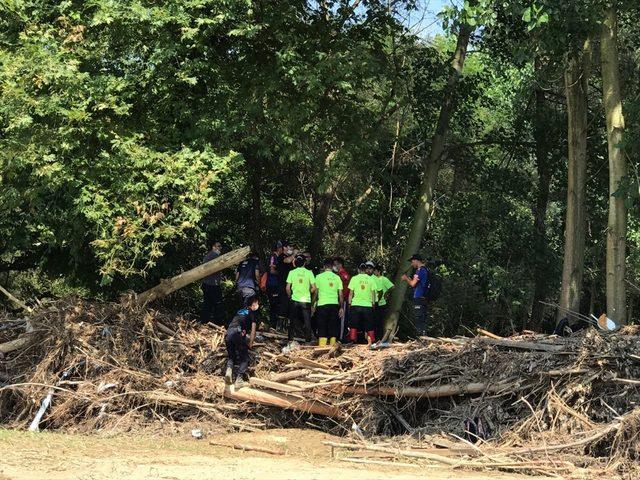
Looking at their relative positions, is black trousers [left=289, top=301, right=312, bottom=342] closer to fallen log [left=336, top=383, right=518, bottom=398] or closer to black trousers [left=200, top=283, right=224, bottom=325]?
black trousers [left=200, top=283, right=224, bottom=325]

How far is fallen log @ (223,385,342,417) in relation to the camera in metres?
14.6

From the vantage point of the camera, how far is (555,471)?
1102 centimetres

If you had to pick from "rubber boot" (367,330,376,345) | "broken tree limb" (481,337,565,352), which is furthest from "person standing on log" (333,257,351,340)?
"broken tree limb" (481,337,565,352)

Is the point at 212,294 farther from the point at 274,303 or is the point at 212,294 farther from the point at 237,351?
the point at 237,351

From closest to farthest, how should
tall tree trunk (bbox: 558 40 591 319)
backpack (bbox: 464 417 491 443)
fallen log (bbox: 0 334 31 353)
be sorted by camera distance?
backpack (bbox: 464 417 491 443), fallen log (bbox: 0 334 31 353), tall tree trunk (bbox: 558 40 591 319)

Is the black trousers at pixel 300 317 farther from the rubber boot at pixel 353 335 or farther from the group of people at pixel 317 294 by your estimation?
the rubber boot at pixel 353 335

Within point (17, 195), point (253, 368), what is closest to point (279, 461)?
point (253, 368)

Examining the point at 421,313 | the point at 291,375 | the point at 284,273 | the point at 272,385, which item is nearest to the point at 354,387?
the point at 291,375

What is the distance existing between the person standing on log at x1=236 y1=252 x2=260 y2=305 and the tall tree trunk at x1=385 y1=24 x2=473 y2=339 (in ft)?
20.1

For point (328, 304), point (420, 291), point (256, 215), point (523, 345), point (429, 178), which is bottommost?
point (523, 345)

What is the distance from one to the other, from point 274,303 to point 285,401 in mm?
3739

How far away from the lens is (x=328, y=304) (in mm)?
16578

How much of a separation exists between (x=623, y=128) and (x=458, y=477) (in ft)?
A: 33.8

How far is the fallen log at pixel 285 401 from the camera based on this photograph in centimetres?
1457
